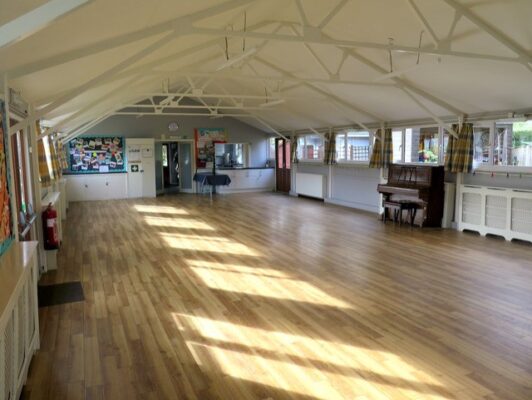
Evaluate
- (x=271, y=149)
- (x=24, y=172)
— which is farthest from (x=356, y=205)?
(x=24, y=172)

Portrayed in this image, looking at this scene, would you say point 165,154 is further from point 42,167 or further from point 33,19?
point 33,19

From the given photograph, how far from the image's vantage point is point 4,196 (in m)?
3.39

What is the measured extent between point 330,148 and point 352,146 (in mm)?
738

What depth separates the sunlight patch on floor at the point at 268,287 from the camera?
14.0 ft

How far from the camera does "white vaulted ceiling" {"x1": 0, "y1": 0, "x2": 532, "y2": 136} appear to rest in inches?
130

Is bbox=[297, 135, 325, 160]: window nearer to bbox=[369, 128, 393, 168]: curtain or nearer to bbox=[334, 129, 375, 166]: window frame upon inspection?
bbox=[334, 129, 375, 166]: window frame

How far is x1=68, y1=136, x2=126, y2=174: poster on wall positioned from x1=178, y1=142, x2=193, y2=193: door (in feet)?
7.06

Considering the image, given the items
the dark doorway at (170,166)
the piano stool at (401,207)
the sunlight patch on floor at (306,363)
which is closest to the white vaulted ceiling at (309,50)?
the piano stool at (401,207)

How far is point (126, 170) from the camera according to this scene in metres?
13.4

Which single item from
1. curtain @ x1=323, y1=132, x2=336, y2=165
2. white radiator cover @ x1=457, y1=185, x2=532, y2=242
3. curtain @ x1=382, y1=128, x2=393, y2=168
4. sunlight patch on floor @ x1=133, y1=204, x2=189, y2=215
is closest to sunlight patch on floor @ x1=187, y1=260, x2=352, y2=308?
white radiator cover @ x1=457, y1=185, x2=532, y2=242

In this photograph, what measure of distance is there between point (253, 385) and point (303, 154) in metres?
11.6

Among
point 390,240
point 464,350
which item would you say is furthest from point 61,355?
point 390,240

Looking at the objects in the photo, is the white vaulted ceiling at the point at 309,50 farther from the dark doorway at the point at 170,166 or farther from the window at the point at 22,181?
the dark doorway at the point at 170,166

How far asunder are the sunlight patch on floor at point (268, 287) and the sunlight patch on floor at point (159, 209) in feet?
17.5
